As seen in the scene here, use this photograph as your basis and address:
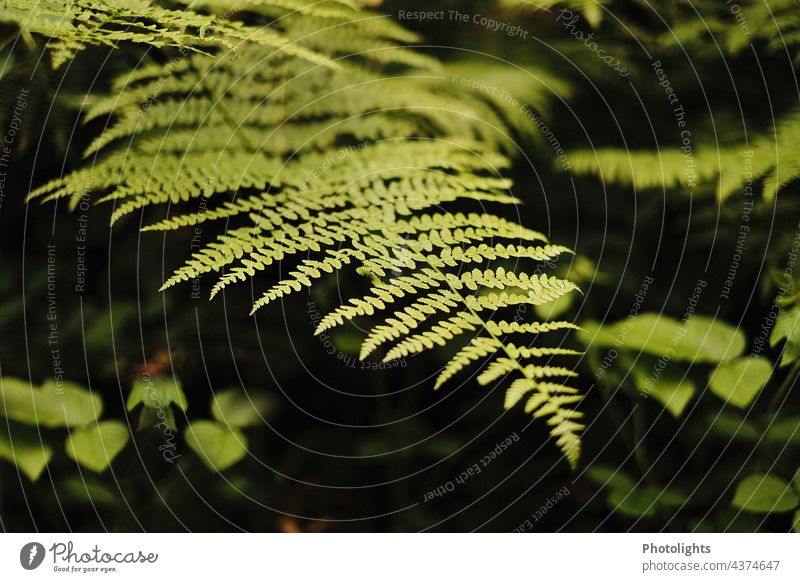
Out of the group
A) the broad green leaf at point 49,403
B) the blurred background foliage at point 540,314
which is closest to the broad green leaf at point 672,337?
the blurred background foliage at point 540,314

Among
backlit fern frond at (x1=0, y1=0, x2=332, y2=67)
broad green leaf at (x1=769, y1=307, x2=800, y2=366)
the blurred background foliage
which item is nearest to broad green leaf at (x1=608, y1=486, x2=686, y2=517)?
the blurred background foliage

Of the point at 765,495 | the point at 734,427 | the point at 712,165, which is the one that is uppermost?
the point at 712,165

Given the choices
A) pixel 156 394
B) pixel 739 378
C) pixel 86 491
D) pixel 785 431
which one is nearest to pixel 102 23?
pixel 156 394

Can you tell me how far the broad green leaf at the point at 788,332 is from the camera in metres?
0.96

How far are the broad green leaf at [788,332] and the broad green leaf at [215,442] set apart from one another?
83cm

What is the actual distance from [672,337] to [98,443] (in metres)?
0.88

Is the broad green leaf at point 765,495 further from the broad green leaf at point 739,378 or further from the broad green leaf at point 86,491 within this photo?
the broad green leaf at point 86,491

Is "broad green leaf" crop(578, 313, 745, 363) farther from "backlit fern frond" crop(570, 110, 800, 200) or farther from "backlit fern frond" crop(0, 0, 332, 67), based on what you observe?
"backlit fern frond" crop(0, 0, 332, 67)

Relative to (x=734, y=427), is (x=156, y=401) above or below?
above

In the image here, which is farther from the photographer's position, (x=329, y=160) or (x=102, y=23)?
(x=329, y=160)

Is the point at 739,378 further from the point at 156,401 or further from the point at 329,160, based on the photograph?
the point at 156,401

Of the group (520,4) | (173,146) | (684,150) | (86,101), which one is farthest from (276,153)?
(684,150)

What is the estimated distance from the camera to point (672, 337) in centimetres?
96

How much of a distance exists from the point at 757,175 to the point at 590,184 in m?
0.25
